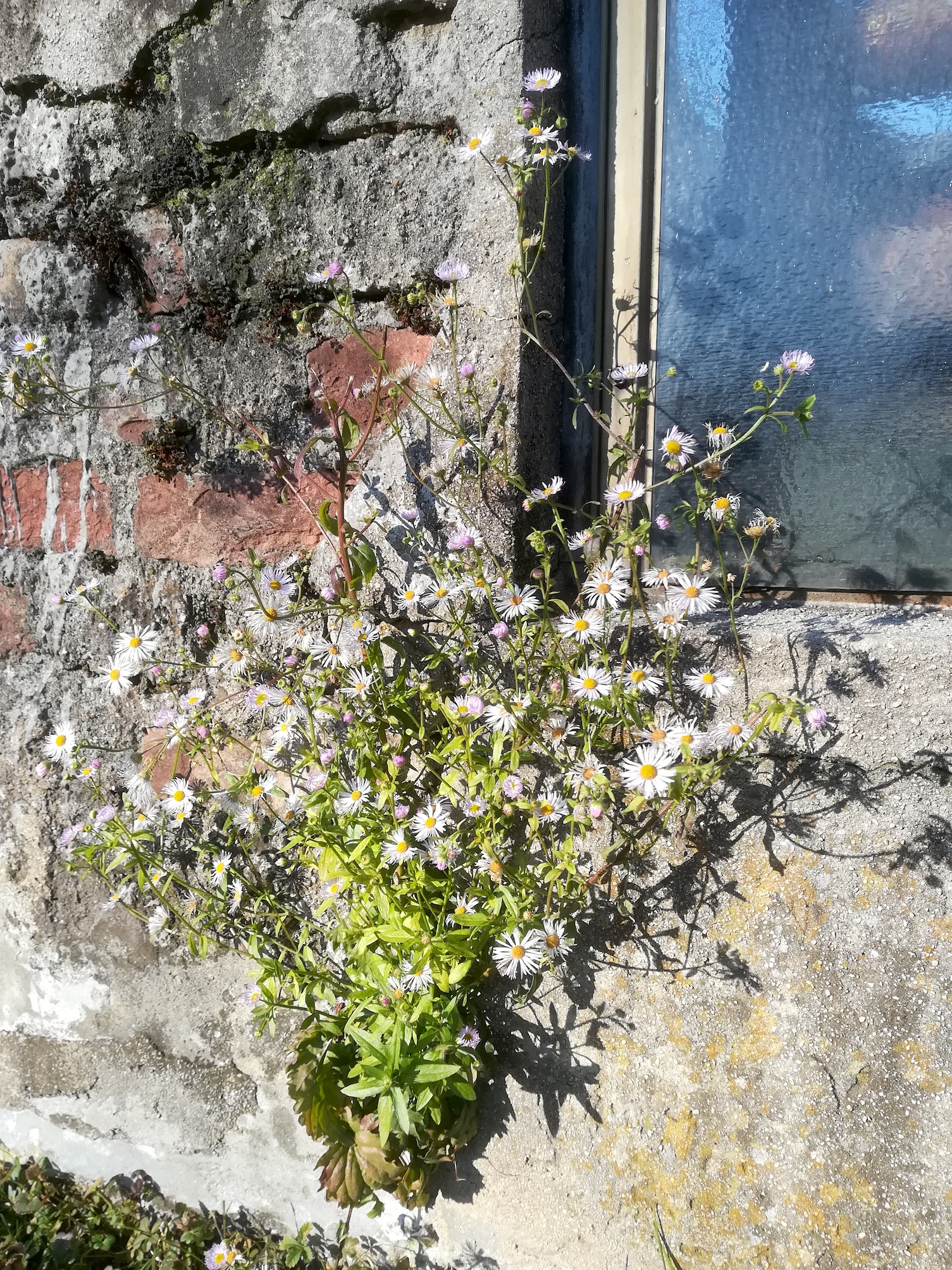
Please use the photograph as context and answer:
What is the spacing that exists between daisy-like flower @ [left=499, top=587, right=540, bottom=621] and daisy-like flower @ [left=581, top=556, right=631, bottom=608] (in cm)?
9

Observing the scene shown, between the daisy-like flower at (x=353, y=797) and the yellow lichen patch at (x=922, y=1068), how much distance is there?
0.92m

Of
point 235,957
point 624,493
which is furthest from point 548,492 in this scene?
point 235,957

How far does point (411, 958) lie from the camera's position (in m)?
1.36

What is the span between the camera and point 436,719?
145cm

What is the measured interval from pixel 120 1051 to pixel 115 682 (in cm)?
87

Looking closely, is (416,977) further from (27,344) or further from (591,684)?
(27,344)

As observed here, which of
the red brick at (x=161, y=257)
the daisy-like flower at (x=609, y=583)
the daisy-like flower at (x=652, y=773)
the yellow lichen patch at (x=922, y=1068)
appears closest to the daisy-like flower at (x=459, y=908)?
the daisy-like flower at (x=652, y=773)

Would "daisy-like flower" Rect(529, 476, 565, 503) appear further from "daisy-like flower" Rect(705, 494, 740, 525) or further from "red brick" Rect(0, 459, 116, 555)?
"red brick" Rect(0, 459, 116, 555)

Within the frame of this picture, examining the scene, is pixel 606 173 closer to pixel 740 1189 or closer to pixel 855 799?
pixel 855 799

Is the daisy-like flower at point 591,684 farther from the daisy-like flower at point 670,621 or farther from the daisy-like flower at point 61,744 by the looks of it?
the daisy-like flower at point 61,744

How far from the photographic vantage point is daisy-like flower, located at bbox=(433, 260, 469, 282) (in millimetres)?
1342

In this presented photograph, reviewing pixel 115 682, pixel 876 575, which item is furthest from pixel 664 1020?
pixel 115 682

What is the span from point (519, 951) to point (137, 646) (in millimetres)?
894

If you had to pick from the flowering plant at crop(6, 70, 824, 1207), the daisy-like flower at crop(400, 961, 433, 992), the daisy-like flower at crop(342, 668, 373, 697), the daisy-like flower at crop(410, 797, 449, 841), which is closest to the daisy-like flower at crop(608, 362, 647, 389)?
the flowering plant at crop(6, 70, 824, 1207)
